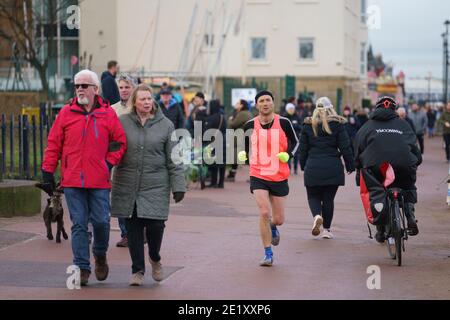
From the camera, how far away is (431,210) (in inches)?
730

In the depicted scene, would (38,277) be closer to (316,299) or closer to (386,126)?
(316,299)

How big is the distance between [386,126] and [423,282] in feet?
7.81

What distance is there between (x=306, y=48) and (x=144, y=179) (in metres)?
49.4

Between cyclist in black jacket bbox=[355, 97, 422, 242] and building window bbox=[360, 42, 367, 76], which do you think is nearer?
cyclist in black jacket bbox=[355, 97, 422, 242]

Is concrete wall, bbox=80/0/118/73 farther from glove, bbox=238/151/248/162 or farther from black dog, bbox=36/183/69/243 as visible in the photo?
glove, bbox=238/151/248/162

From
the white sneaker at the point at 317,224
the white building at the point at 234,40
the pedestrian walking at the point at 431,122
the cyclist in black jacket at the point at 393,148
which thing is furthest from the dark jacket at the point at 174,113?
the pedestrian walking at the point at 431,122

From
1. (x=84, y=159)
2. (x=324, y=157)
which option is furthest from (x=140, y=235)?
(x=324, y=157)

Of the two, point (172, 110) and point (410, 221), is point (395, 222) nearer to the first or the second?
point (410, 221)

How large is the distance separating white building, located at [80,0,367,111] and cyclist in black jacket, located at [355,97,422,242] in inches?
1373

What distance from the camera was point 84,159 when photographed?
9.84 metres

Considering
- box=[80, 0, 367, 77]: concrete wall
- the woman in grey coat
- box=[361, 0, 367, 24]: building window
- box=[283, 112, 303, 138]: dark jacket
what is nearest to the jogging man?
the woman in grey coat

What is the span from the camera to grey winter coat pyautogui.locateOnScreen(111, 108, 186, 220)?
391 inches
